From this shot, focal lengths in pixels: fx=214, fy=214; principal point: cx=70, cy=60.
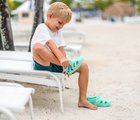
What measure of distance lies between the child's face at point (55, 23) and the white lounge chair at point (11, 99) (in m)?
0.90

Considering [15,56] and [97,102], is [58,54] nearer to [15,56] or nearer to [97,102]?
[97,102]

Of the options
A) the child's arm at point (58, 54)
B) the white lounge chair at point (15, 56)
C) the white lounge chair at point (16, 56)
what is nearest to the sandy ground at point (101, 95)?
the white lounge chair at point (16, 56)

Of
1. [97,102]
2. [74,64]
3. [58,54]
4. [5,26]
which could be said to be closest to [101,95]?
[97,102]

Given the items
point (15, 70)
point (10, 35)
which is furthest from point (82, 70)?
point (10, 35)

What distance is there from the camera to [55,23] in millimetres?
2627

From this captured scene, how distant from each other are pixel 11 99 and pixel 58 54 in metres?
0.85

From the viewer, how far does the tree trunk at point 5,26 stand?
3.88 m

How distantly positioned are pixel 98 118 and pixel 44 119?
629 mm

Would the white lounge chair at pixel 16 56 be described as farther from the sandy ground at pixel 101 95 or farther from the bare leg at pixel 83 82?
the bare leg at pixel 83 82

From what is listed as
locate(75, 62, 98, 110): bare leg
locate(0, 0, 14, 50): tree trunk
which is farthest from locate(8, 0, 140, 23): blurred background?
locate(75, 62, 98, 110): bare leg

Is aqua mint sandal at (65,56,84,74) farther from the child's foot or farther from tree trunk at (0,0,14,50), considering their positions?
tree trunk at (0,0,14,50)

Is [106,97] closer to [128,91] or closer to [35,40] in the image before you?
[128,91]

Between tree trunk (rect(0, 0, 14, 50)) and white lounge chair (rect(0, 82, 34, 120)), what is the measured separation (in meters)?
1.93

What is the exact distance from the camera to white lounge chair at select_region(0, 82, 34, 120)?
1.58m
